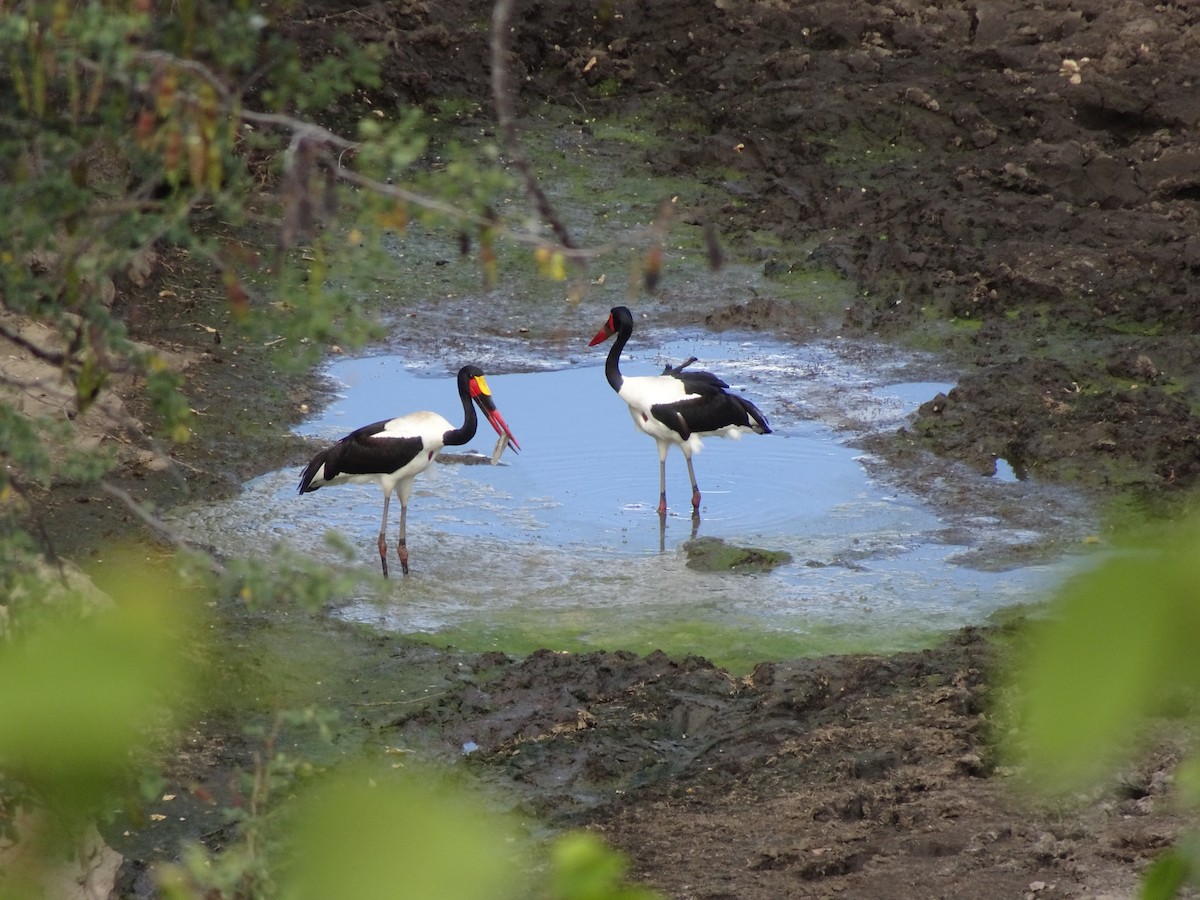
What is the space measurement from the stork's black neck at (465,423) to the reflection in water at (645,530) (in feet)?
1.57

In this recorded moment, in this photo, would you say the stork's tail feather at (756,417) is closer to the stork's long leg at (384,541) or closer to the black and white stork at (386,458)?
the black and white stork at (386,458)

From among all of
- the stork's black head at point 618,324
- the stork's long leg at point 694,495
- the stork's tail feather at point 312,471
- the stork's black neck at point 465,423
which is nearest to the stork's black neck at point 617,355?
the stork's black head at point 618,324

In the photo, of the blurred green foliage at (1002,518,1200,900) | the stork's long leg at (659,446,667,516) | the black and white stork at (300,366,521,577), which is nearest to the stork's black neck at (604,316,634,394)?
the stork's long leg at (659,446,667,516)

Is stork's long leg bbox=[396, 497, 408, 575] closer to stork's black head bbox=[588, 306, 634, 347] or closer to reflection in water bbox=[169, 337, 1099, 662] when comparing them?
reflection in water bbox=[169, 337, 1099, 662]

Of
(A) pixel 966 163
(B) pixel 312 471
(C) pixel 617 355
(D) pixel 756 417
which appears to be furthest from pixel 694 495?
(A) pixel 966 163

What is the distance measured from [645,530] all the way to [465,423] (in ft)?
3.48

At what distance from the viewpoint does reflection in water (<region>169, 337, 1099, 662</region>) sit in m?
7.03

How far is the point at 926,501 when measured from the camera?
8438 mm

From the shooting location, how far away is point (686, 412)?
28.2ft

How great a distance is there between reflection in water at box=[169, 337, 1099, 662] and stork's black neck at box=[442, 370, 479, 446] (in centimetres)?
48

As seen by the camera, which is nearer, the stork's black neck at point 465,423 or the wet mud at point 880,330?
the wet mud at point 880,330

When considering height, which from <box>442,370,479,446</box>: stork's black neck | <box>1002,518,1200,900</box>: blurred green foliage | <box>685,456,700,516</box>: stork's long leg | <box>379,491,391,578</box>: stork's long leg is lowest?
<box>379,491,391,578</box>: stork's long leg

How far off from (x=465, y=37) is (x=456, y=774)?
11.2 meters

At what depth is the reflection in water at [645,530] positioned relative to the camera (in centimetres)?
703
